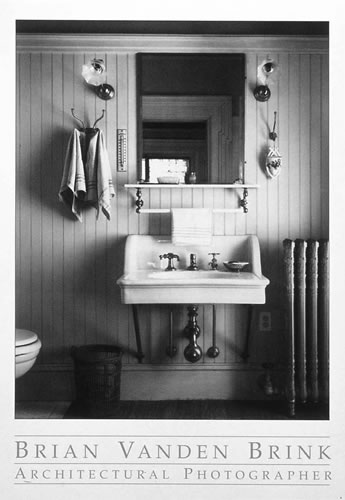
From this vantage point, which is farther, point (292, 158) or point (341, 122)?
point (292, 158)

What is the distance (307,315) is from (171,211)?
96cm

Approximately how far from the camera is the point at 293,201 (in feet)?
10.2

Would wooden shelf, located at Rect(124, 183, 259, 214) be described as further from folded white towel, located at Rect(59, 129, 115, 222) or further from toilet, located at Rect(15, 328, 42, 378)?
toilet, located at Rect(15, 328, 42, 378)

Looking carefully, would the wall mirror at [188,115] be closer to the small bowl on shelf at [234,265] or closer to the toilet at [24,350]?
the small bowl on shelf at [234,265]

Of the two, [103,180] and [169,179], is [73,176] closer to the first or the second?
[103,180]

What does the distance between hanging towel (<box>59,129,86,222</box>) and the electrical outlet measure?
4.15ft

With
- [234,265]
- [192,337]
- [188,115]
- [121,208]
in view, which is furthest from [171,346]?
[188,115]

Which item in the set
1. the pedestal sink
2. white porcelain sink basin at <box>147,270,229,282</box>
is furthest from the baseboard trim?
white porcelain sink basin at <box>147,270,229,282</box>

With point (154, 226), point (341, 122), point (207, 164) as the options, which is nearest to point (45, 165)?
point (154, 226)

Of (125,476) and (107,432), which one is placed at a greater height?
(107,432)

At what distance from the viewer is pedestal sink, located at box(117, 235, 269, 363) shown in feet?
8.68

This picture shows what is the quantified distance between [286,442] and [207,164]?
1746mm
